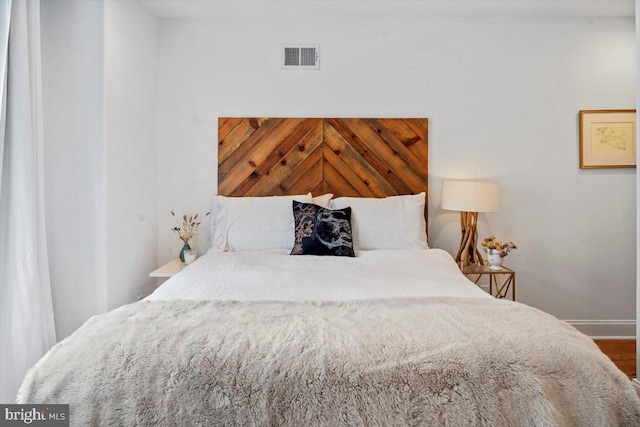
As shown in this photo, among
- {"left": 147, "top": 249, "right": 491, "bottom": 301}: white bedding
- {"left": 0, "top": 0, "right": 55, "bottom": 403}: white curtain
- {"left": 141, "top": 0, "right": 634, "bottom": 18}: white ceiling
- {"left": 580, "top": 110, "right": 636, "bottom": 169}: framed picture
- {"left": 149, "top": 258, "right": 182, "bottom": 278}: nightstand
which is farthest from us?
{"left": 580, "top": 110, "right": 636, "bottom": 169}: framed picture

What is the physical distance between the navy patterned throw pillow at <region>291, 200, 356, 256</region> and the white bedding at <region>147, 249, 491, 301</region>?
10cm

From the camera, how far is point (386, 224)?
2643 mm

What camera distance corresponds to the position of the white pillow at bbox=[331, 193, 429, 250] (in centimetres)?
262

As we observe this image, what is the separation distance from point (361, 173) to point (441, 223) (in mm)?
804

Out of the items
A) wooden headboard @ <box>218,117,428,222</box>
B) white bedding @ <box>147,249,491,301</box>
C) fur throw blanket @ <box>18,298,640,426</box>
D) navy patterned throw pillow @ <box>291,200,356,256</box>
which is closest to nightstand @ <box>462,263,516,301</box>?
white bedding @ <box>147,249,491,301</box>

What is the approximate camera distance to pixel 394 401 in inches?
37.6

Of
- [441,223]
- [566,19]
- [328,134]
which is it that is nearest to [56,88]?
[328,134]

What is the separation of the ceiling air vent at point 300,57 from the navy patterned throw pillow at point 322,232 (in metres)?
1.29

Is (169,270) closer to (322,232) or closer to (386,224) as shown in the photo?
(322,232)

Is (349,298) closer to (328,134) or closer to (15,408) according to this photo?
(15,408)

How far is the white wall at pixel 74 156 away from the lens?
7.52ft

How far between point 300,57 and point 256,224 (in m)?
1.48
